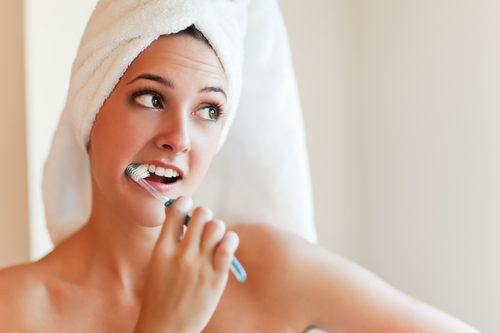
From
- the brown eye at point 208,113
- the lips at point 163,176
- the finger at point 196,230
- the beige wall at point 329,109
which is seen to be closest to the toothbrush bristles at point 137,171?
the lips at point 163,176

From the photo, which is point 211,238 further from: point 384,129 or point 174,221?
point 384,129

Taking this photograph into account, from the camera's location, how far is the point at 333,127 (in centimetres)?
164

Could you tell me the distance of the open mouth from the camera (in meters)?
0.75

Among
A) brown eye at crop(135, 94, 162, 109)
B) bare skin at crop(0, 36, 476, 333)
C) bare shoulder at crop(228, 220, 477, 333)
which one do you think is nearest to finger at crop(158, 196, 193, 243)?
bare skin at crop(0, 36, 476, 333)

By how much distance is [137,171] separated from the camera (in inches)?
29.2

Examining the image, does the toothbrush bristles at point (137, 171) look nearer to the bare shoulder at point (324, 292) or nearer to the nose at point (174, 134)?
the nose at point (174, 134)

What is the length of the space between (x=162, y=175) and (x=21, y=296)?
A: 327 millimetres

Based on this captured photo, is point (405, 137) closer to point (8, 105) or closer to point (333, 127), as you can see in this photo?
point (333, 127)

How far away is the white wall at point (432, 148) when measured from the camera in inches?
51.0

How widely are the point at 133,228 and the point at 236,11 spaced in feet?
1.52

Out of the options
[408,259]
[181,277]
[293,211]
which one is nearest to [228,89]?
[293,211]

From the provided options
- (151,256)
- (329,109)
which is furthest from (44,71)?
(329,109)

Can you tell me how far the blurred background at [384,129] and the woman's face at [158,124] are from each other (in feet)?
1.44

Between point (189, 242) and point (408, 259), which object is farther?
point (408, 259)
